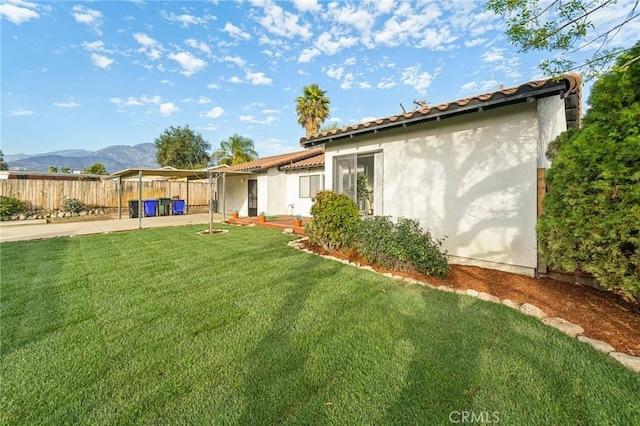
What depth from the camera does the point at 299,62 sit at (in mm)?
14688

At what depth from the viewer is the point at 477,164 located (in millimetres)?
5652

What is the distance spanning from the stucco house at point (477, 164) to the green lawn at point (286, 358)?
2.12 m

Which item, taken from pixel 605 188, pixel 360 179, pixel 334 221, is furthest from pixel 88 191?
pixel 605 188

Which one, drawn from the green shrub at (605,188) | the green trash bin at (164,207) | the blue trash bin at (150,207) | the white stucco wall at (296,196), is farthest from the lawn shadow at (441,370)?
the green trash bin at (164,207)

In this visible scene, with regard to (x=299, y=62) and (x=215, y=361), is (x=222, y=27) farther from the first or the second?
(x=215, y=361)

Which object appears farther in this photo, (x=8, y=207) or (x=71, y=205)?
(x=71, y=205)

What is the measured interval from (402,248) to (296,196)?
10.5 meters

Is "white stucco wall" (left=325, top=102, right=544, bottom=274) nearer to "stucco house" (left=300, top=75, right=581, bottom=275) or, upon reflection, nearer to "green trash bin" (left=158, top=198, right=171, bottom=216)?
"stucco house" (left=300, top=75, right=581, bottom=275)

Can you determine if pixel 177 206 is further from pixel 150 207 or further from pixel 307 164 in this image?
pixel 307 164

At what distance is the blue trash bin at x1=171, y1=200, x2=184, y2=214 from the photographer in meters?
19.3

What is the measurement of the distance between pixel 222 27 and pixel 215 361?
13.4 meters

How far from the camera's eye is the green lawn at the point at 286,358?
1.95 metres

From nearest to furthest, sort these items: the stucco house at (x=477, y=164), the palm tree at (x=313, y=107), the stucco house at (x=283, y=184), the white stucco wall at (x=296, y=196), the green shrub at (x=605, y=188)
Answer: the green shrub at (x=605, y=188) < the stucco house at (x=477, y=164) < the stucco house at (x=283, y=184) < the white stucco wall at (x=296, y=196) < the palm tree at (x=313, y=107)

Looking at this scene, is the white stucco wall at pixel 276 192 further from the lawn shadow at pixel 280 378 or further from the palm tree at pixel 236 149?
the palm tree at pixel 236 149
